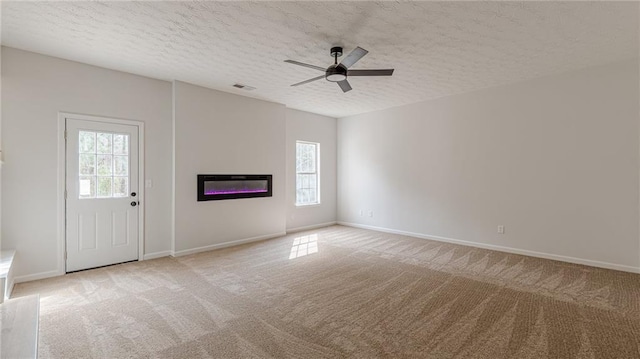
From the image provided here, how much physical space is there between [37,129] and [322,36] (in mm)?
3857

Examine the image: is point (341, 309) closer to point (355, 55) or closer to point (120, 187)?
point (355, 55)

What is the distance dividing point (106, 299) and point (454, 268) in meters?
4.41

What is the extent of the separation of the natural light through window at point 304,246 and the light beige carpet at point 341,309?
316 millimetres

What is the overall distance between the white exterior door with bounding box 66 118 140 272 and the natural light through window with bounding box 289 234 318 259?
2.52 m

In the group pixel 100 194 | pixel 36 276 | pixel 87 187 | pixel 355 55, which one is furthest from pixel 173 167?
pixel 355 55

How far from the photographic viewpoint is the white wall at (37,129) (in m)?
3.64

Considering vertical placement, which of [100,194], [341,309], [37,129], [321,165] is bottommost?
[341,309]

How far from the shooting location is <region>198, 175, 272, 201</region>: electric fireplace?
5231mm

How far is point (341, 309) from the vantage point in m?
2.98

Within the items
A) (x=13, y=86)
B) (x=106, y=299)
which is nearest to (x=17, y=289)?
(x=106, y=299)

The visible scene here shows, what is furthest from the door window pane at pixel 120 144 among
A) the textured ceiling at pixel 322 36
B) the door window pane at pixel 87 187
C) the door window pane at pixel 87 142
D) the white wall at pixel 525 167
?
the white wall at pixel 525 167

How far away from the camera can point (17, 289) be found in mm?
3479

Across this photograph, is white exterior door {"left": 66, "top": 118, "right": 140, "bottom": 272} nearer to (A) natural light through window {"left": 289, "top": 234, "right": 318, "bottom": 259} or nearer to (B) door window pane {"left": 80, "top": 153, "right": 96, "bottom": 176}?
(B) door window pane {"left": 80, "top": 153, "right": 96, "bottom": 176}

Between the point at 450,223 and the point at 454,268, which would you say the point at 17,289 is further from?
the point at 450,223
